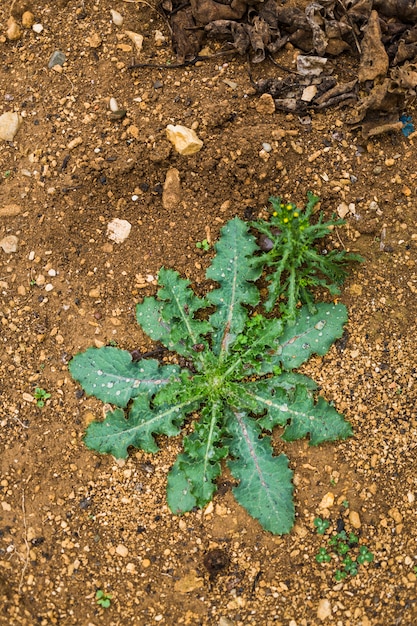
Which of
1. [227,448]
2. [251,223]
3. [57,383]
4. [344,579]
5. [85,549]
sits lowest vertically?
[344,579]

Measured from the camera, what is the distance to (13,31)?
4059mm

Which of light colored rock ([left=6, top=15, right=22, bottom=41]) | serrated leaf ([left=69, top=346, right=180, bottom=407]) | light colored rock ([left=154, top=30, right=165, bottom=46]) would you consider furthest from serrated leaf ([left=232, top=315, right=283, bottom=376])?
light colored rock ([left=6, top=15, right=22, bottom=41])

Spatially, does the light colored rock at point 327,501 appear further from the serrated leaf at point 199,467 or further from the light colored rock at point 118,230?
the light colored rock at point 118,230

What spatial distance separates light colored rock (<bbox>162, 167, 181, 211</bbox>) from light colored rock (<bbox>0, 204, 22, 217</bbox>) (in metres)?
0.95

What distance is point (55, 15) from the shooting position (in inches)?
160

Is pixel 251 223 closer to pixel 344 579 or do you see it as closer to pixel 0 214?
pixel 0 214

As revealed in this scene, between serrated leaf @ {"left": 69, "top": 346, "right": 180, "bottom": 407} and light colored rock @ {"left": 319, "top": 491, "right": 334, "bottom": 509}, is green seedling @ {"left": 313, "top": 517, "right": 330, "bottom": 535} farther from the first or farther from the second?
serrated leaf @ {"left": 69, "top": 346, "right": 180, "bottom": 407}

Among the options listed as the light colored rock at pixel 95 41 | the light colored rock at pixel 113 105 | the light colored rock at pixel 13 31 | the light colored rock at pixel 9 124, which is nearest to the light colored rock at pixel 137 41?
the light colored rock at pixel 95 41

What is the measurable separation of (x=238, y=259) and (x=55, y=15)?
203 cm

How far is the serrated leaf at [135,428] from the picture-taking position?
3639mm

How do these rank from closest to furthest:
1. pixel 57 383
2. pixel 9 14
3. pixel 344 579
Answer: pixel 344 579, pixel 57 383, pixel 9 14

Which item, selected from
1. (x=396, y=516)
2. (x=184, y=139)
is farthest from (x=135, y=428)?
(x=184, y=139)

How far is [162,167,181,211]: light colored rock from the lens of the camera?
387cm

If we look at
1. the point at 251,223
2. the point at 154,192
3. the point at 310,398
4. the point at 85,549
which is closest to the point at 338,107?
the point at 251,223
